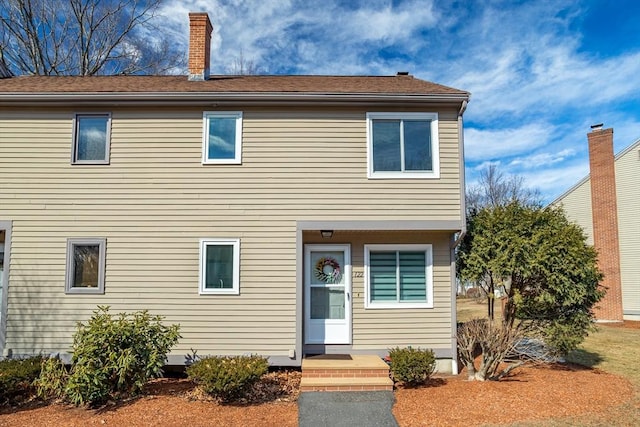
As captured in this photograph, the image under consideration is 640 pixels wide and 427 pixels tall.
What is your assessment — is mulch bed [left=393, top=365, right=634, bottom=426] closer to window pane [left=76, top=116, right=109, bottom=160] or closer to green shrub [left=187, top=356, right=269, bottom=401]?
green shrub [left=187, top=356, right=269, bottom=401]

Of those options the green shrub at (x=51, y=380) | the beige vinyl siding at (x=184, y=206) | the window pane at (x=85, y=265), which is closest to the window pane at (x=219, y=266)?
the beige vinyl siding at (x=184, y=206)

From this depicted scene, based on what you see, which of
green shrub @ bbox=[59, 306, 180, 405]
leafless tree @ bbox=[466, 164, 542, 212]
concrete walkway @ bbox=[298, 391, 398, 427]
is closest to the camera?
concrete walkway @ bbox=[298, 391, 398, 427]

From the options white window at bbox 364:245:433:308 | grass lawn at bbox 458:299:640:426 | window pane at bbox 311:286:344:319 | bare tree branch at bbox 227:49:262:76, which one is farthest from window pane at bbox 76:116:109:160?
bare tree branch at bbox 227:49:262:76

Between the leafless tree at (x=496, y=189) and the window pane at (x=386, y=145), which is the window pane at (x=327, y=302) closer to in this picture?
the window pane at (x=386, y=145)

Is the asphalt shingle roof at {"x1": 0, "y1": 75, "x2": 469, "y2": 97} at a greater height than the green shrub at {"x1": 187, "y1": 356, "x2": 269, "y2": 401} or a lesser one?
greater

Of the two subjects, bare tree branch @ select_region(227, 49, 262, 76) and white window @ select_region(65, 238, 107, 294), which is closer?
white window @ select_region(65, 238, 107, 294)

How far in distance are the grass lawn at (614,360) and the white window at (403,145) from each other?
459cm

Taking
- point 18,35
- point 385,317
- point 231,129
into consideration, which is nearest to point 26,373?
point 231,129

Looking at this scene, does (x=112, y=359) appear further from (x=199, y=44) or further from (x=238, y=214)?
(x=199, y=44)

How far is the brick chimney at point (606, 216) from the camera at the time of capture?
16188 millimetres

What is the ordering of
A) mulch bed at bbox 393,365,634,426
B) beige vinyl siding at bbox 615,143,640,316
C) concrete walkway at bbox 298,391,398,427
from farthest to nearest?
beige vinyl siding at bbox 615,143,640,316 < mulch bed at bbox 393,365,634,426 < concrete walkway at bbox 298,391,398,427

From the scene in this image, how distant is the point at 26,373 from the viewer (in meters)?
6.58

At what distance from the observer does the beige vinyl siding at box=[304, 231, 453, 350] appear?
8250 millimetres

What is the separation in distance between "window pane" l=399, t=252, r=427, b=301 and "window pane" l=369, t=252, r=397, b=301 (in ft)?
0.59
